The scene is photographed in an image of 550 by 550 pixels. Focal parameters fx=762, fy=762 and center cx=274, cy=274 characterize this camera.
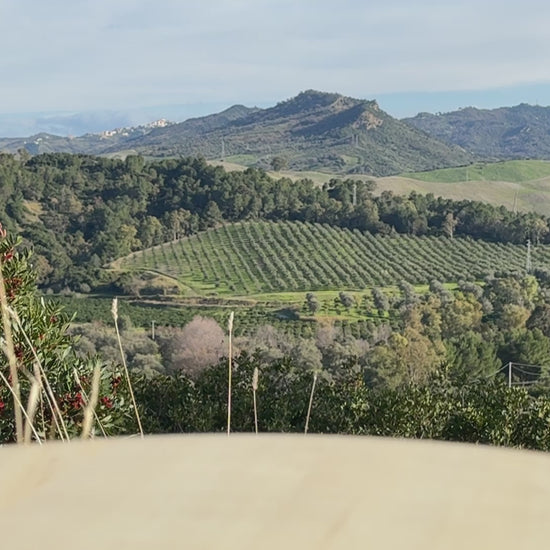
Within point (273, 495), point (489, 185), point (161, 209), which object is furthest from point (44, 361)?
point (489, 185)

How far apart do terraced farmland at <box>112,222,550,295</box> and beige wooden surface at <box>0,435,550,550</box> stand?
3705 centimetres

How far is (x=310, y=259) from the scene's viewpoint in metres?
44.1

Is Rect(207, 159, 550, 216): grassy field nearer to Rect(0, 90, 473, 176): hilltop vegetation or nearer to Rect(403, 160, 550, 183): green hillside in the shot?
Rect(403, 160, 550, 183): green hillside

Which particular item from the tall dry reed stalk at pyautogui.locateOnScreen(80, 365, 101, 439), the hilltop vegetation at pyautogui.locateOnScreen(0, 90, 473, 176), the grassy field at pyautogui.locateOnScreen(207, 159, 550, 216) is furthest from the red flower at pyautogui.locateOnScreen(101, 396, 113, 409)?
the hilltop vegetation at pyautogui.locateOnScreen(0, 90, 473, 176)

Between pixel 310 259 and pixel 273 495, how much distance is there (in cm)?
4326

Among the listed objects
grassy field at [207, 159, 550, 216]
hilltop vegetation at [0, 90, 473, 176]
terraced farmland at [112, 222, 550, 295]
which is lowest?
terraced farmland at [112, 222, 550, 295]

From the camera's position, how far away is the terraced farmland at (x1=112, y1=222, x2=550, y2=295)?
1574 inches

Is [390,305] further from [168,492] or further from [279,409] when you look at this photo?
[168,492]

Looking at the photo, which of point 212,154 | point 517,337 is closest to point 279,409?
point 517,337

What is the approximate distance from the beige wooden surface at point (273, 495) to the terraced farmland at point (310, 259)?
3705 centimetres

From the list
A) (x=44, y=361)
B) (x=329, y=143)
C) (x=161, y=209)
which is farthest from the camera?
(x=329, y=143)

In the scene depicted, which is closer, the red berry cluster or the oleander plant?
the oleander plant

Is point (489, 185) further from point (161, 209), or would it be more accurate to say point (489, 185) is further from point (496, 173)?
point (161, 209)

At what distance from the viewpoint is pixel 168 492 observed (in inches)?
34.9
